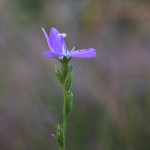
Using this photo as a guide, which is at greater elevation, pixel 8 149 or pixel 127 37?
pixel 127 37

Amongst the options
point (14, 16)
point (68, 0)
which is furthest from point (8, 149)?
point (68, 0)

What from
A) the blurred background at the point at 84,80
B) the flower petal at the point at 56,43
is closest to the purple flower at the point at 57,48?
the flower petal at the point at 56,43

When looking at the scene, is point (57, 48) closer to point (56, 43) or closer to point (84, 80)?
point (56, 43)

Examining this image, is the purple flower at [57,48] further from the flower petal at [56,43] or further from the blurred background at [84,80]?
the blurred background at [84,80]

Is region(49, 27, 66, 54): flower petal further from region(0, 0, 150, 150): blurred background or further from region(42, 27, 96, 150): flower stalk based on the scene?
region(0, 0, 150, 150): blurred background

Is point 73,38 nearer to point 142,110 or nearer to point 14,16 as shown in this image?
point 14,16

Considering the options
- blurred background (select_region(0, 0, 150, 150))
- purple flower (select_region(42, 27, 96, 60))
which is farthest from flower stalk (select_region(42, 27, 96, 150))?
blurred background (select_region(0, 0, 150, 150))

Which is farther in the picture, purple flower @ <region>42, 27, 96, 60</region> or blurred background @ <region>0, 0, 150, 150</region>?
blurred background @ <region>0, 0, 150, 150</region>

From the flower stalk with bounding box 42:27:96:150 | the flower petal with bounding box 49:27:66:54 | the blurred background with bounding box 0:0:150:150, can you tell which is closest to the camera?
the flower stalk with bounding box 42:27:96:150
